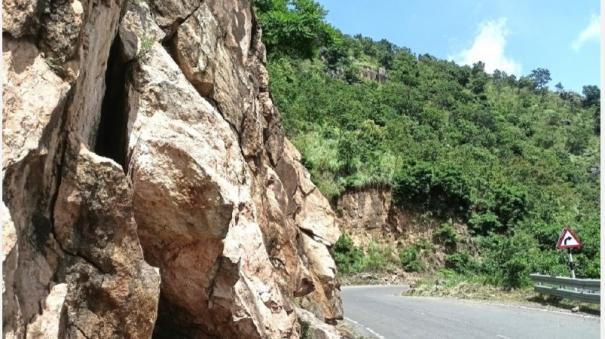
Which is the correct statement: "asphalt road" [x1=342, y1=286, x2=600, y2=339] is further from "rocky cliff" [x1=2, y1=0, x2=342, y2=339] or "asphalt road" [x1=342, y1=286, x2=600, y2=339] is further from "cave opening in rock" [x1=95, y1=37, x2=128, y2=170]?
"cave opening in rock" [x1=95, y1=37, x2=128, y2=170]

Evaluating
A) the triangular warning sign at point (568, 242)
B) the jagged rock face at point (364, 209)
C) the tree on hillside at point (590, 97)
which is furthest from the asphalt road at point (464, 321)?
the tree on hillside at point (590, 97)

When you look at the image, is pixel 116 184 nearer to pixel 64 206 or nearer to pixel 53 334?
pixel 64 206

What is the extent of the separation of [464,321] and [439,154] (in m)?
35.8

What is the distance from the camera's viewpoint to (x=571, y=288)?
690 inches

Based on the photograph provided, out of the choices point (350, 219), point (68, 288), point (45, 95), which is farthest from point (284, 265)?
point (350, 219)

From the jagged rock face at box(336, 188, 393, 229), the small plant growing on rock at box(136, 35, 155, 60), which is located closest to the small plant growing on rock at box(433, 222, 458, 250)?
the jagged rock face at box(336, 188, 393, 229)

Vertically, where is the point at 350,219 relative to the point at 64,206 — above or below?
above

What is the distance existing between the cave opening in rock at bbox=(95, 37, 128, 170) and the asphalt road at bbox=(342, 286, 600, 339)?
8540mm

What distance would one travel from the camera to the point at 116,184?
5043 millimetres

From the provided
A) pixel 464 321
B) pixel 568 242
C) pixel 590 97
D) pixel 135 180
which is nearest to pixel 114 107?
pixel 135 180

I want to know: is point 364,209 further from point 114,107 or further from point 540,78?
point 540,78

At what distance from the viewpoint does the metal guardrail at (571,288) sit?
15527 millimetres

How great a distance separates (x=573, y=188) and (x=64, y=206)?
55.9 metres

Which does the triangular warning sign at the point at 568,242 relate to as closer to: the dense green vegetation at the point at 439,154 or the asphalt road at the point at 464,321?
the asphalt road at the point at 464,321
